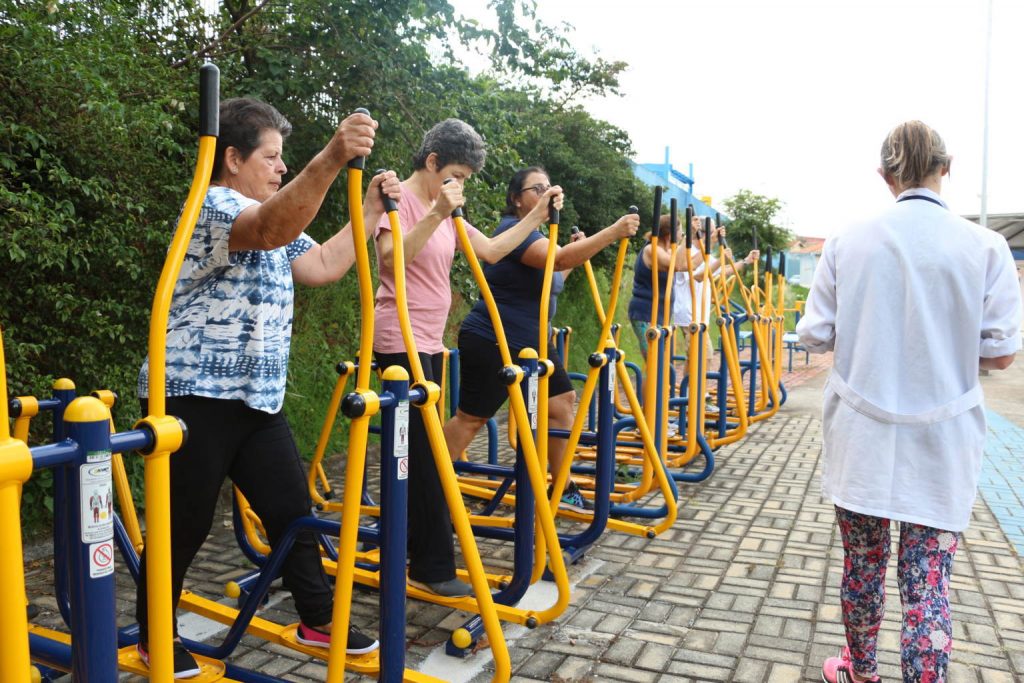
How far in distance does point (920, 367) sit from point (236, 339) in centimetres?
175

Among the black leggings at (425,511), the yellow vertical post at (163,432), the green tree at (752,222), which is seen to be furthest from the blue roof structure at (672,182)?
the yellow vertical post at (163,432)

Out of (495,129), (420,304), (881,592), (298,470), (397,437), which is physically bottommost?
(881,592)

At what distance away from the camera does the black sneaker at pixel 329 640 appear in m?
2.60

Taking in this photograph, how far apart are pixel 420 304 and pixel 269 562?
1042 millimetres

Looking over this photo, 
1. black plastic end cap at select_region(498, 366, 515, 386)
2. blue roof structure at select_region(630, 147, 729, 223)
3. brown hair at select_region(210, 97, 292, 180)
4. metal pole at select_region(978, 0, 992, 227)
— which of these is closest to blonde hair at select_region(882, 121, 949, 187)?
black plastic end cap at select_region(498, 366, 515, 386)

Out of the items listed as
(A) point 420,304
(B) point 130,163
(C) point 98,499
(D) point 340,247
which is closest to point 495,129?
(B) point 130,163

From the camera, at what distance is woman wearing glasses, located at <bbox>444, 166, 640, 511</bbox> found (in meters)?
3.61

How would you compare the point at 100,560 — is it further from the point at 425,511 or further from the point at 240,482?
the point at 425,511

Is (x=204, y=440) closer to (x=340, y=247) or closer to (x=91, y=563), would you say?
(x=340, y=247)

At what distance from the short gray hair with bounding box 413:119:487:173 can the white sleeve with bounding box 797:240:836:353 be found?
1.26 meters

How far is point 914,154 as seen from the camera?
235cm

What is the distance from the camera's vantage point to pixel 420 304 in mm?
3115

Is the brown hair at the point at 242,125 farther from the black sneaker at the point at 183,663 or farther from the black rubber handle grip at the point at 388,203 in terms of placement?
the black sneaker at the point at 183,663

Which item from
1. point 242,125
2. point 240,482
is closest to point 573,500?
point 240,482
